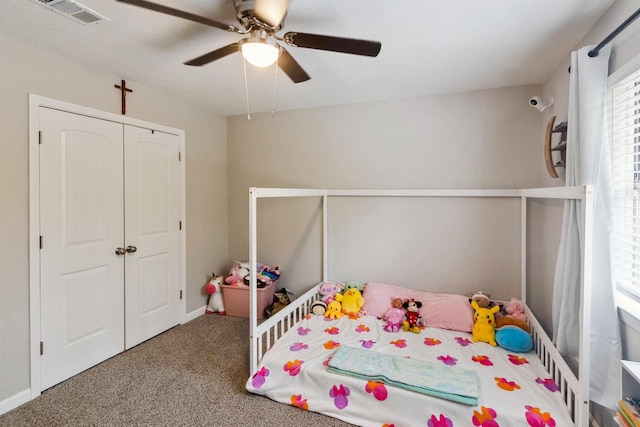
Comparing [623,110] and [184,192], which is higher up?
[623,110]

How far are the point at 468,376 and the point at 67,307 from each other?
2727 mm

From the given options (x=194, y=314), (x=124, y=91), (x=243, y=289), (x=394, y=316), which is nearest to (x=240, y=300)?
(x=243, y=289)

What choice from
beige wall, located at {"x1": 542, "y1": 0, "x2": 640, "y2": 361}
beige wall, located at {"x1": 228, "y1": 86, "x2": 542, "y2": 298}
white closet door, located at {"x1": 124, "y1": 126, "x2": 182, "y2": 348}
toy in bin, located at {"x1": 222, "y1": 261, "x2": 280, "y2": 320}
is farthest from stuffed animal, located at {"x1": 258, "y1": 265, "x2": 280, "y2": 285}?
beige wall, located at {"x1": 542, "y1": 0, "x2": 640, "y2": 361}

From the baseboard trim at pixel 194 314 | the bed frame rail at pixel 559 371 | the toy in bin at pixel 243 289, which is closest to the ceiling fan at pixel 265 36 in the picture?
the bed frame rail at pixel 559 371

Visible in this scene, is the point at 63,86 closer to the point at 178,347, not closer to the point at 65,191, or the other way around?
the point at 65,191

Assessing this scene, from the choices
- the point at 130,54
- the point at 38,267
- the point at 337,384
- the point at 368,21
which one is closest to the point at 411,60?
the point at 368,21

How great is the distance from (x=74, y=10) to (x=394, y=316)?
113 inches

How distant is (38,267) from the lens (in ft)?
6.84

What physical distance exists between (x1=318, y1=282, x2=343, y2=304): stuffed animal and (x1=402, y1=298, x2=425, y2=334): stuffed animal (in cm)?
63

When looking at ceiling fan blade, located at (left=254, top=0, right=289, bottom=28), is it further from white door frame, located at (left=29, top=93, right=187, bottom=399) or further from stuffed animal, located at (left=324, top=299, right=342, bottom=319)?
stuffed animal, located at (left=324, top=299, right=342, bottom=319)

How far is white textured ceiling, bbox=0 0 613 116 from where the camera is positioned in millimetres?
1600

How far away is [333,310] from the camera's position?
9.07 ft

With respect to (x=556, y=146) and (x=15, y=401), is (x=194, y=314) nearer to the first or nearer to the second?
(x=15, y=401)

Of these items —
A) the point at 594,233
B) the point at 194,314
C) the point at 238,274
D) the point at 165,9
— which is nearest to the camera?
the point at 165,9
